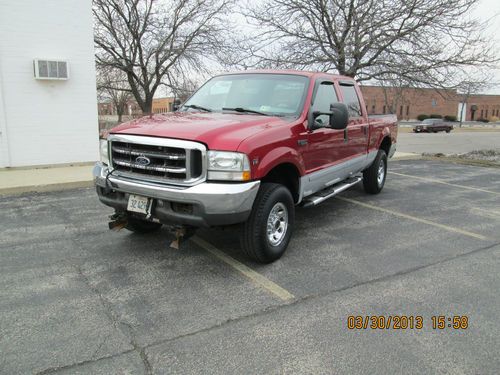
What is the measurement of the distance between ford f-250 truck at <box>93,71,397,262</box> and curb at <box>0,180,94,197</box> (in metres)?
3.62

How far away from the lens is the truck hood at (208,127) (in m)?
3.83

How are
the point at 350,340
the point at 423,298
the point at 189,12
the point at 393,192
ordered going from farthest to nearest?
the point at 189,12 → the point at 393,192 → the point at 423,298 → the point at 350,340

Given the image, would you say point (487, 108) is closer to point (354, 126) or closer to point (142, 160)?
point (354, 126)

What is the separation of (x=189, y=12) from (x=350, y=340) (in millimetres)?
22827

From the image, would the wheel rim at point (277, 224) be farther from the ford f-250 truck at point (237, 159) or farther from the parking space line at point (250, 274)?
the parking space line at point (250, 274)

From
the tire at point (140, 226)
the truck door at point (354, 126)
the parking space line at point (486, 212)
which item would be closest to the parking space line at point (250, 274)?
the tire at point (140, 226)

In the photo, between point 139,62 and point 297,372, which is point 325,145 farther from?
point 139,62

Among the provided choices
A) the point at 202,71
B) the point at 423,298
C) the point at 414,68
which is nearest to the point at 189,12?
the point at 202,71

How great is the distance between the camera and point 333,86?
236 inches

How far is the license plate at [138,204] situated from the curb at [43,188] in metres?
4.66

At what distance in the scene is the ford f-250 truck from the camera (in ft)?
12.5

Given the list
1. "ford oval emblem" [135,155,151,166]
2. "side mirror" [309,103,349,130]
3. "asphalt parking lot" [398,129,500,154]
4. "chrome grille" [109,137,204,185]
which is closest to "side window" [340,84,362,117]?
"side mirror" [309,103,349,130]

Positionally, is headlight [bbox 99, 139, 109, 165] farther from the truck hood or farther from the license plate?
the license plate

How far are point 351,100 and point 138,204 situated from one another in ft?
Answer: 13.2
